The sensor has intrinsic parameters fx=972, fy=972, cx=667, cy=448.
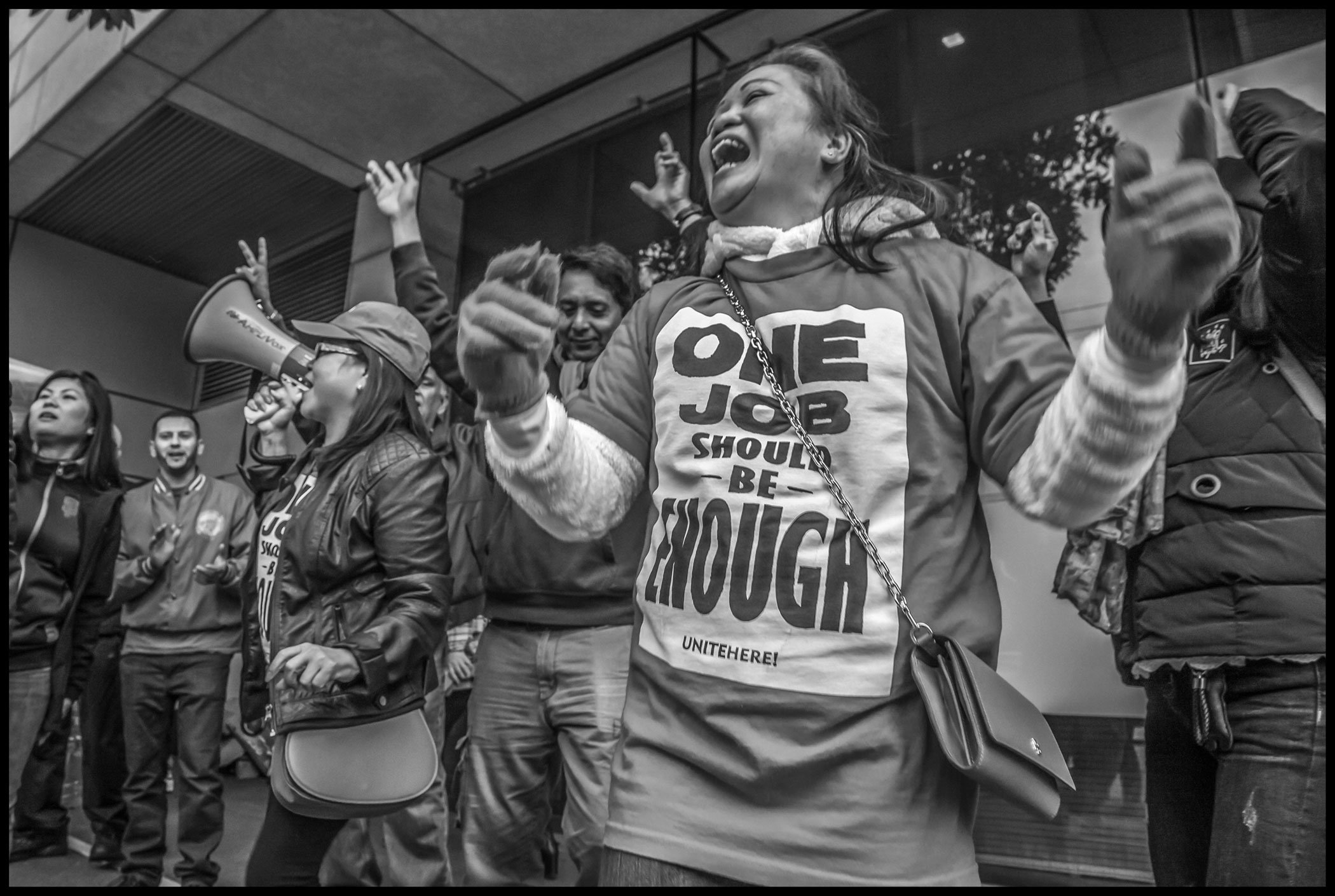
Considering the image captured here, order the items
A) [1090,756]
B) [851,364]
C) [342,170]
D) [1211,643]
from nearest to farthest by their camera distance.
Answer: [851,364] < [1211,643] < [1090,756] < [342,170]

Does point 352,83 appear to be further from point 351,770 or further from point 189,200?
point 351,770

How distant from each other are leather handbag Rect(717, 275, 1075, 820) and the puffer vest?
30.5 inches

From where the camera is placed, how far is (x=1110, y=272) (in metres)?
0.95

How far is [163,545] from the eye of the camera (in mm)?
4656

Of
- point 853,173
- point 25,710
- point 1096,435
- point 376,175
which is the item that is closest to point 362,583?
point 376,175

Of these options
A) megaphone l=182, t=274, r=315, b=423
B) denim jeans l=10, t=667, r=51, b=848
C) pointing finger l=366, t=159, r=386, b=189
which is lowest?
denim jeans l=10, t=667, r=51, b=848

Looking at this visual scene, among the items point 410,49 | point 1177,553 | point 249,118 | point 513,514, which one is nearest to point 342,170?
point 249,118

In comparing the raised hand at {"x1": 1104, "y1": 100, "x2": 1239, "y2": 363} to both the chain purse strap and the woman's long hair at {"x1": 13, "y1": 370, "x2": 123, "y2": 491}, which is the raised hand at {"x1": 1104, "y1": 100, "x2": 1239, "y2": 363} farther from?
the woman's long hair at {"x1": 13, "y1": 370, "x2": 123, "y2": 491}

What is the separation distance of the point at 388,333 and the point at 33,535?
2091mm

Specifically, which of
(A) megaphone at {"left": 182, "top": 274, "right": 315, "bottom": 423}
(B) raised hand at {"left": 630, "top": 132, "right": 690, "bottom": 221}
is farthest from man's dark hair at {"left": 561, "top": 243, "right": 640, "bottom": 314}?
(A) megaphone at {"left": 182, "top": 274, "right": 315, "bottom": 423}

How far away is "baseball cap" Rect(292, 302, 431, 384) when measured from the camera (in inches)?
119

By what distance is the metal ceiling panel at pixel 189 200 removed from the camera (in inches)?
283

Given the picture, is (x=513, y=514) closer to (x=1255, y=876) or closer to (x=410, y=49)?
(x=1255, y=876)

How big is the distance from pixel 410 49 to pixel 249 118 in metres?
1.65
